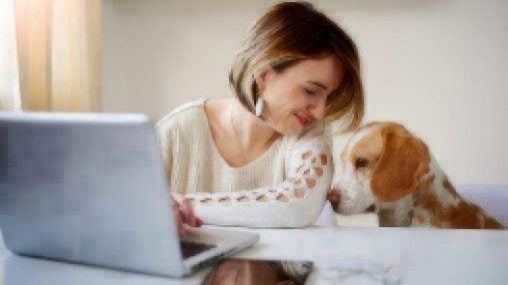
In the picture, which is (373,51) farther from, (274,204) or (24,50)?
(24,50)

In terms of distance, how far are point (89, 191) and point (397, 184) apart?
2.20 ft

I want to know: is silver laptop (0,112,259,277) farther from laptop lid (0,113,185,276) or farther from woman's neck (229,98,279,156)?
woman's neck (229,98,279,156)

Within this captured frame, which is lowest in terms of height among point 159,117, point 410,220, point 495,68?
point 410,220

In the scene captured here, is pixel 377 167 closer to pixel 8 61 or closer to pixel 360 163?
pixel 360 163

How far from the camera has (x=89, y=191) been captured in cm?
71

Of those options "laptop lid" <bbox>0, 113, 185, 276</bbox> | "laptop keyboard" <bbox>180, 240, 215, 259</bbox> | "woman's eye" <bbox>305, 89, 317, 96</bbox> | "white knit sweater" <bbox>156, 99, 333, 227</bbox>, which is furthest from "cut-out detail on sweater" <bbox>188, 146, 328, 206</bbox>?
"laptop lid" <bbox>0, 113, 185, 276</bbox>

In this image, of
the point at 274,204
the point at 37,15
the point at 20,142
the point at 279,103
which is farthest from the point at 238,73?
the point at 20,142

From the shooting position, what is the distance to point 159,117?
46.8 inches

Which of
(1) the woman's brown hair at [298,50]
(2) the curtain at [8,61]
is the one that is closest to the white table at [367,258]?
(1) the woman's brown hair at [298,50]

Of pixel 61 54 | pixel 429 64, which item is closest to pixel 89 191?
pixel 61 54

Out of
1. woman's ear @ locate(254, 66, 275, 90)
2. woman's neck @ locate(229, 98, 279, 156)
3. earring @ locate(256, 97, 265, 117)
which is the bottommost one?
woman's neck @ locate(229, 98, 279, 156)

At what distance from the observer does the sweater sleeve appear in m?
1.09

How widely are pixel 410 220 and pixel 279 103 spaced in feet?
1.12

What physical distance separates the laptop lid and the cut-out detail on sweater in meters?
0.38
